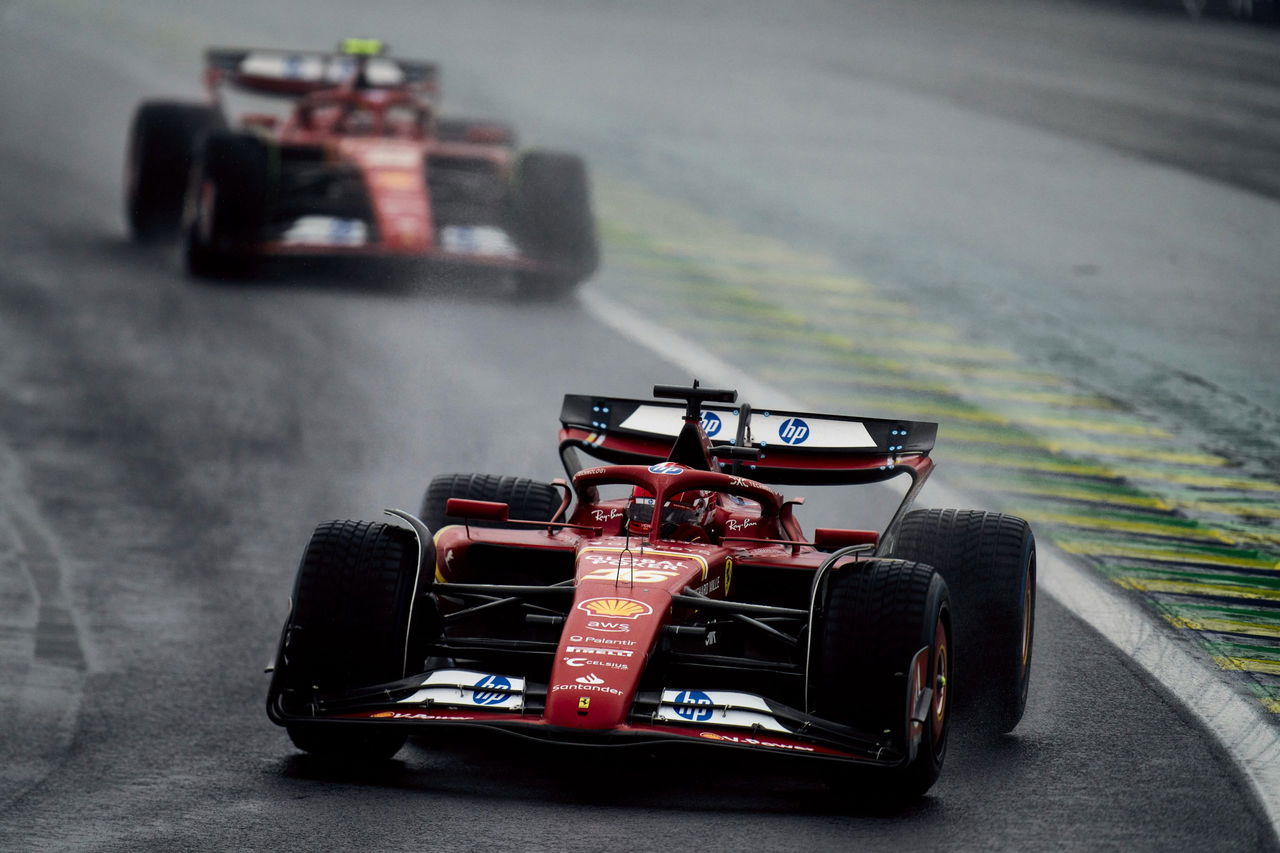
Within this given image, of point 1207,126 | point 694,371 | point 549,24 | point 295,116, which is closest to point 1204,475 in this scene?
point 694,371

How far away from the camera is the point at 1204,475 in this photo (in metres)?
12.5

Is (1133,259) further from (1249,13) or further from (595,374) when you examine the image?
(1249,13)

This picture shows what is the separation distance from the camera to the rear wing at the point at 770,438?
9430 mm

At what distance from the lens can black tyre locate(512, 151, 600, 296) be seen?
17.7 meters

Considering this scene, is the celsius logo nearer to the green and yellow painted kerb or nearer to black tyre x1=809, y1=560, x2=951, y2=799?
black tyre x1=809, y1=560, x2=951, y2=799

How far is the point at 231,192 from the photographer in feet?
56.6

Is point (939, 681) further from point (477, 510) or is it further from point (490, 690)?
point (477, 510)

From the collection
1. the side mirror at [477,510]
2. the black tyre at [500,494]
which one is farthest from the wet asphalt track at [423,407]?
the black tyre at [500,494]

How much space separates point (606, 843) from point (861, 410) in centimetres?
792

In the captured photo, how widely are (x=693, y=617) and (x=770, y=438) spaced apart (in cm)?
173

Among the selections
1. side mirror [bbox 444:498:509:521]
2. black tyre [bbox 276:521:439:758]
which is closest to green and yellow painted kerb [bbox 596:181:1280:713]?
side mirror [bbox 444:498:509:521]

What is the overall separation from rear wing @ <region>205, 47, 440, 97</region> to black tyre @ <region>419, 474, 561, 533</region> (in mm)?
9763

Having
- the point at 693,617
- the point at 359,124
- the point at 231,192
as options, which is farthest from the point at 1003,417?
the point at 359,124

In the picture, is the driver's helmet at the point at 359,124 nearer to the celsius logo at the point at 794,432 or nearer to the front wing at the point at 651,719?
the celsius logo at the point at 794,432
